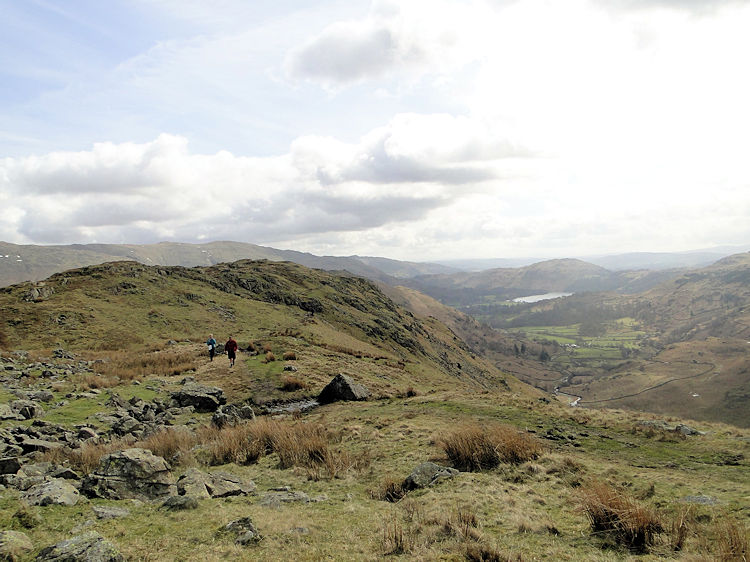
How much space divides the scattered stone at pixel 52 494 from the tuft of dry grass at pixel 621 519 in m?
11.8

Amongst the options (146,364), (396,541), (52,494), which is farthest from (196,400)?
(396,541)

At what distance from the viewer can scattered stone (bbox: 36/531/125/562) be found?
6.46 m

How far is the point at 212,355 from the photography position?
32969 mm

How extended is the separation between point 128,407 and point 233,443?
925 cm

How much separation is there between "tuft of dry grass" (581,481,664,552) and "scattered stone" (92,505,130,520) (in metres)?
10.4

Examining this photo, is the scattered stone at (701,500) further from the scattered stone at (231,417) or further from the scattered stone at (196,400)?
the scattered stone at (196,400)

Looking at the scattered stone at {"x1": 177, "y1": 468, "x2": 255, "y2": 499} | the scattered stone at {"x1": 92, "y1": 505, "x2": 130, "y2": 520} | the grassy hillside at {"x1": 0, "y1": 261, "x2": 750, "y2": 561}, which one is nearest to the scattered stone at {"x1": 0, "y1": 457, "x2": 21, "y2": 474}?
the grassy hillside at {"x1": 0, "y1": 261, "x2": 750, "y2": 561}

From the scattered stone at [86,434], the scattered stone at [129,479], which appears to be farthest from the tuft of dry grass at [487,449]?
the scattered stone at [86,434]

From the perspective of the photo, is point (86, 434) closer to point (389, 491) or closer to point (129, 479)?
point (129, 479)

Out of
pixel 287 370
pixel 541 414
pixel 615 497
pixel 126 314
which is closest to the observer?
pixel 615 497

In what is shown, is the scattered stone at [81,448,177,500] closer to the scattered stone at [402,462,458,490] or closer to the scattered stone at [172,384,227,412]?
the scattered stone at [402,462,458,490]

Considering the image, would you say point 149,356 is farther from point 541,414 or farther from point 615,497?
point 615,497

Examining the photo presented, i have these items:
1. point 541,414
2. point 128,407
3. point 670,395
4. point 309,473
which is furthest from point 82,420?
point 670,395

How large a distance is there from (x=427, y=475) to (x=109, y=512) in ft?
26.7
